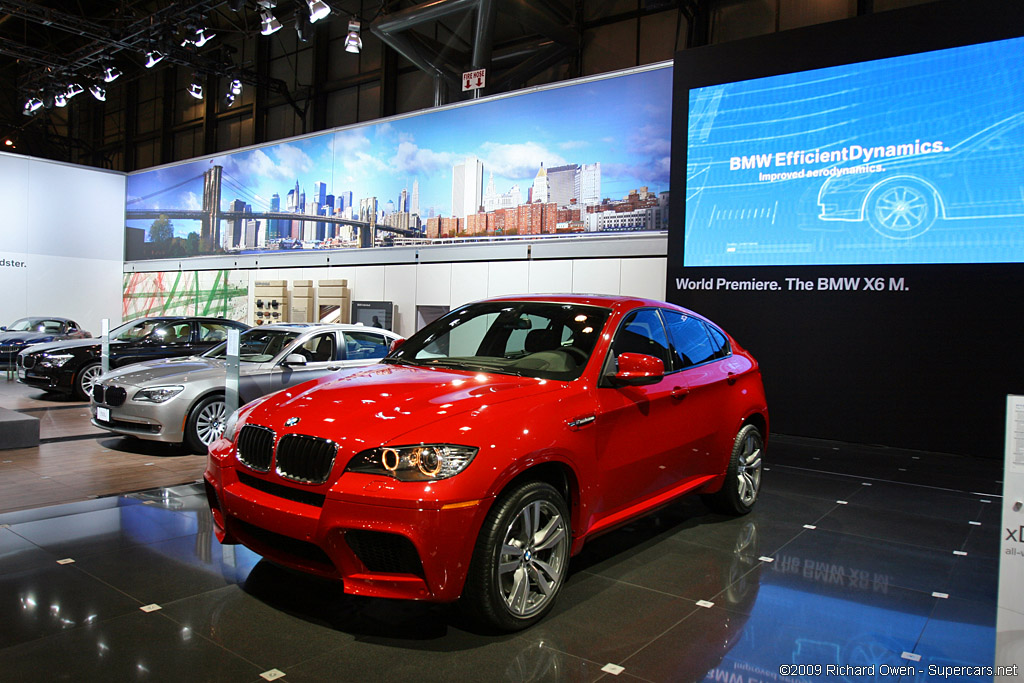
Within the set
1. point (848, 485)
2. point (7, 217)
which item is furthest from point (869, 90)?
point (7, 217)

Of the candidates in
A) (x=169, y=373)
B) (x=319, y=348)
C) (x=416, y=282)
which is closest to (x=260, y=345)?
(x=319, y=348)

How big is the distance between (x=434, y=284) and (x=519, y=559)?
966 cm

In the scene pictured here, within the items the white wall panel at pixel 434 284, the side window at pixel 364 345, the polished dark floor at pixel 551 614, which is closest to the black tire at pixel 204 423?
the side window at pixel 364 345

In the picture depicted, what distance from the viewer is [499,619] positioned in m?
2.76

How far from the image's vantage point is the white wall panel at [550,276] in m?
10.5

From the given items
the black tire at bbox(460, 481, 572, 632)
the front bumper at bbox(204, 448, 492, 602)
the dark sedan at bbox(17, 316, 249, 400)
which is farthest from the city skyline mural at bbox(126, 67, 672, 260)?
the front bumper at bbox(204, 448, 492, 602)

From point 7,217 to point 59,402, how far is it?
977cm

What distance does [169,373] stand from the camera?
6359mm

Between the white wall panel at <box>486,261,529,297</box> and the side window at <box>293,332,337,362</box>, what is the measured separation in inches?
177

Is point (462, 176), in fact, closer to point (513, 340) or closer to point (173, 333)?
point (173, 333)

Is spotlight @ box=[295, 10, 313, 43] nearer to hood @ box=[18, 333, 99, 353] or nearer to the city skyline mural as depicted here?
the city skyline mural

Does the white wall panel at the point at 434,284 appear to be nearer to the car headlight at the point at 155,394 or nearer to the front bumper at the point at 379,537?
the car headlight at the point at 155,394

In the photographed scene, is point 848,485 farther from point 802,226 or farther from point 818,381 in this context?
point 802,226

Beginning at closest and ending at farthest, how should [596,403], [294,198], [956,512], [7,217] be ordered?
[596,403], [956,512], [294,198], [7,217]
